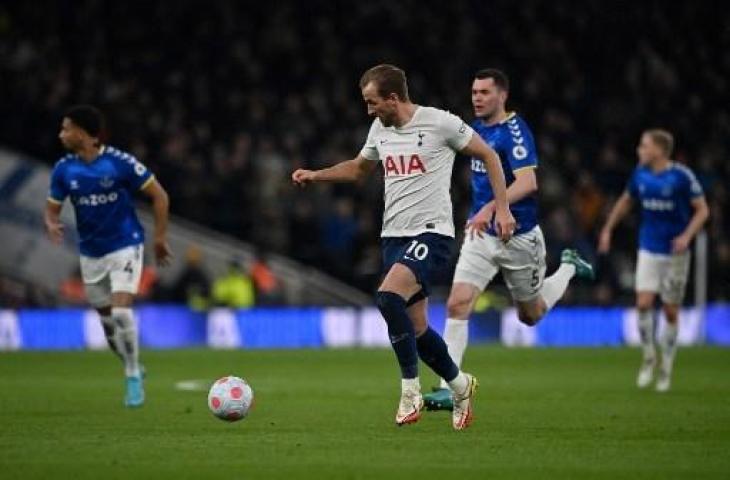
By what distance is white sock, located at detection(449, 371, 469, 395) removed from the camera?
10438mm

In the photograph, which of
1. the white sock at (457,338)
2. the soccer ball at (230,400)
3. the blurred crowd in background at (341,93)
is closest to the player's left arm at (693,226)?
the white sock at (457,338)

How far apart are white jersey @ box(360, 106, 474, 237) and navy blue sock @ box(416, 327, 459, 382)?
672 millimetres

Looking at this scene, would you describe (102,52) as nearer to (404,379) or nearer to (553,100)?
(553,100)

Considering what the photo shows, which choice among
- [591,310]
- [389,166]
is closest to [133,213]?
[389,166]

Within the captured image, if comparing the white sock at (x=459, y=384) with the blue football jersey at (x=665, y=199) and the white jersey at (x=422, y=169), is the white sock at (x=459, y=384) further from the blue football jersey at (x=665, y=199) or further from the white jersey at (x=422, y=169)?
the blue football jersey at (x=665, y=199)

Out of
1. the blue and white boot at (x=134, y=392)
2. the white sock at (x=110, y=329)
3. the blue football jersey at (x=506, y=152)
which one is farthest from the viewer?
the white sock at (x=110, y=329)

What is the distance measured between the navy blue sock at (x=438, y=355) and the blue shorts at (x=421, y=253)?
31 centimetres

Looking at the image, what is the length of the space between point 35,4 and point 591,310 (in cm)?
1088

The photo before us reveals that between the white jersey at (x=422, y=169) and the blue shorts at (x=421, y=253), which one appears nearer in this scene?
the blue shorts at (x=421, y=253)

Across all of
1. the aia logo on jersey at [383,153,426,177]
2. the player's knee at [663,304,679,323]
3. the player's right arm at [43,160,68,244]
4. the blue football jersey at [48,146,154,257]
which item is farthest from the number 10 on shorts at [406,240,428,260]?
the player's knee at [663,304,679,323]

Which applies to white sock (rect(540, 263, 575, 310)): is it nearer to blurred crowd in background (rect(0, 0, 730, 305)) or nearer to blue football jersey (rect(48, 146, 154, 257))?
blue football jersey (rect(48, 146, 154, 257))

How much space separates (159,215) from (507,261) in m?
2.91

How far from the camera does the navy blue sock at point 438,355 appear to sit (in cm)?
1045

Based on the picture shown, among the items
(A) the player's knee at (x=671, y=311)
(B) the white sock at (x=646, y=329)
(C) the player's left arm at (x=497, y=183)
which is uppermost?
(C) the player's left arm at (x=497, y=183)
